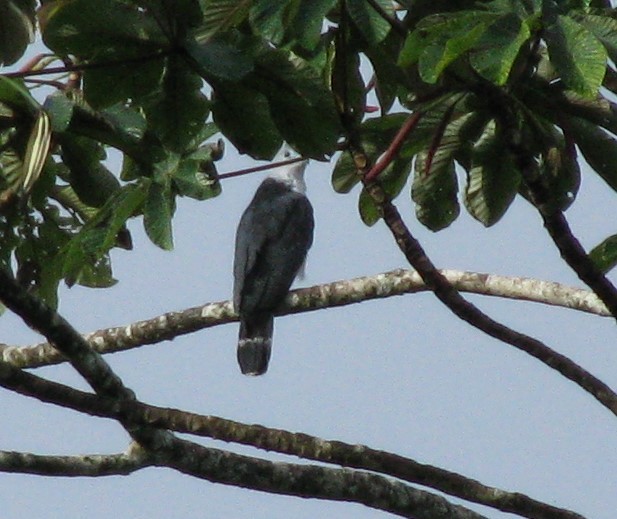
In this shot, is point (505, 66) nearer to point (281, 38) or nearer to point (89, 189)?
point (281, 38)

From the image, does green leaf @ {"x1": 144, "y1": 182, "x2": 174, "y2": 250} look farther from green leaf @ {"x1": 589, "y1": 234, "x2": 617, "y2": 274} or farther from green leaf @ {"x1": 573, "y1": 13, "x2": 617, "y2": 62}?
green leaf @ {"x1": 573, "y1": 13, "x2": 617, "y2": 62}

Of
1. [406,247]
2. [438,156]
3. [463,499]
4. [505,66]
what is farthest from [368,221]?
[505,66]

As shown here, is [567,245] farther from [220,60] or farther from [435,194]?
[220,60]

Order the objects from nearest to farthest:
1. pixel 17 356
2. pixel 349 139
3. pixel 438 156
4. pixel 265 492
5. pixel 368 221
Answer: pixel 265 492, pixel 349 139, pixel 438 156, pixel 368 221, pixel 17 356

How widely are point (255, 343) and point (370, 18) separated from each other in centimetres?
375

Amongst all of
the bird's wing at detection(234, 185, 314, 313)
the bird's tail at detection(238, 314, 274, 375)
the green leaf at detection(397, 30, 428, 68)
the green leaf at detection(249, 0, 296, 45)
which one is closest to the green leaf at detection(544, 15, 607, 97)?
the green leaf at detection(397, 30, 428, 68)

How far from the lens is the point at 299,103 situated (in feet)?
11.3

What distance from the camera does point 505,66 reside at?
2.81 m

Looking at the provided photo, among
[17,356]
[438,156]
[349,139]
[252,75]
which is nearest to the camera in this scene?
[252,75]

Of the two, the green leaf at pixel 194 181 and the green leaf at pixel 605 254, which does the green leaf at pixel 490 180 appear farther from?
the green leaf at pixel 194 181

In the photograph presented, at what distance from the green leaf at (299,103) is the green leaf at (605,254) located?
722 millimetres

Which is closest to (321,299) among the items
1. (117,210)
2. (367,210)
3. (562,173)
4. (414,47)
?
(367,210)

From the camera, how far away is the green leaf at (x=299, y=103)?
11.1 feet

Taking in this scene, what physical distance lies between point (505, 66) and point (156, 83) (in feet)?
3.02
